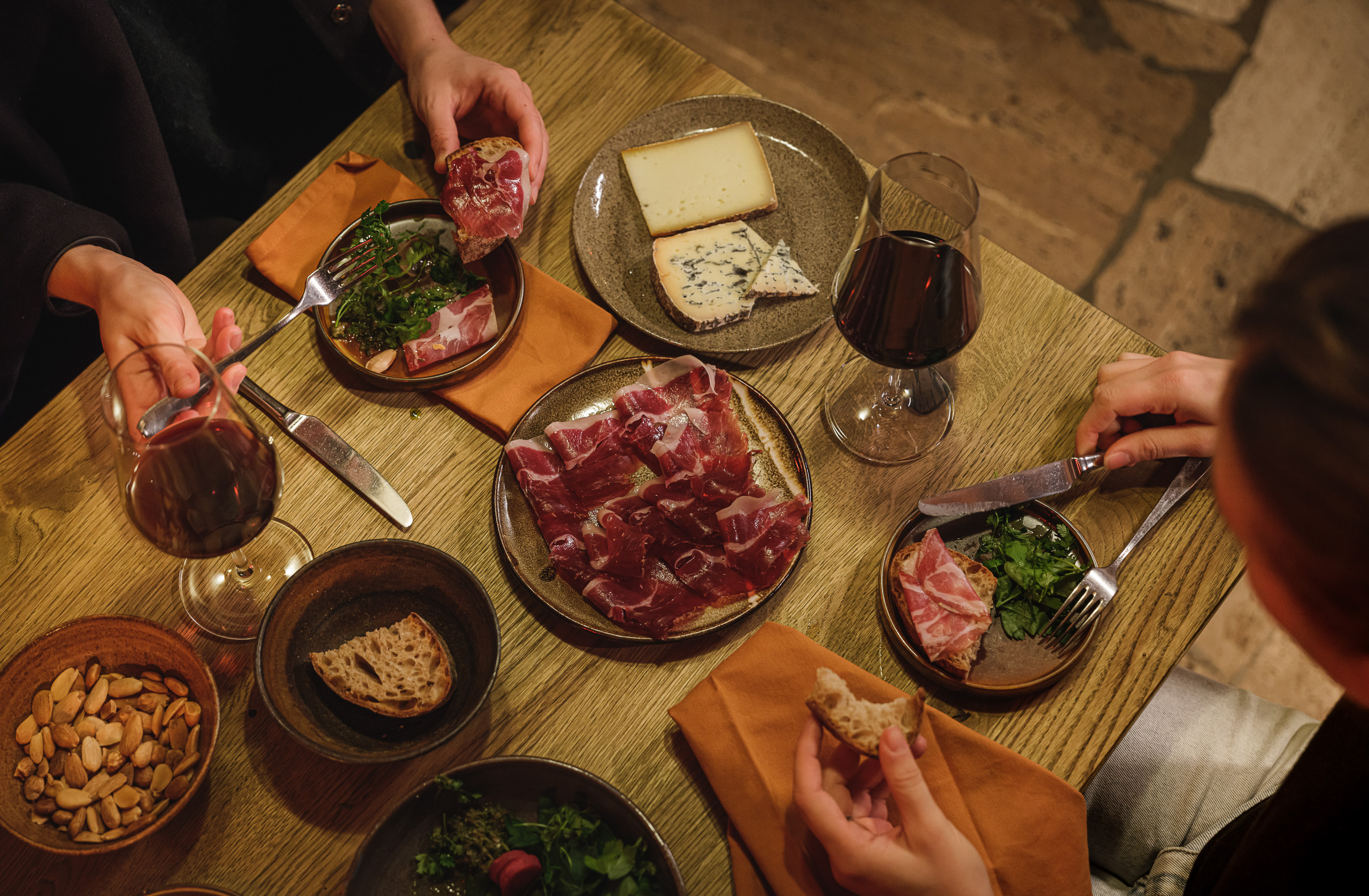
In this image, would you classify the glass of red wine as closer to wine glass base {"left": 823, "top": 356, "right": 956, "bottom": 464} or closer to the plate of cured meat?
the plate of cured meat

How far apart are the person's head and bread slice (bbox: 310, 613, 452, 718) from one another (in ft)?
3.08

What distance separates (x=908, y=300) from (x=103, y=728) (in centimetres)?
117

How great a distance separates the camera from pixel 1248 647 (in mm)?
2402

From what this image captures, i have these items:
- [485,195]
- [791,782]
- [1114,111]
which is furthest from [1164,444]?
[1114,111]

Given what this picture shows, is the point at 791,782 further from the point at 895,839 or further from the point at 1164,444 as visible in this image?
the point at 1164,444

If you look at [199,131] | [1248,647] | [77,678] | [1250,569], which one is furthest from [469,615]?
[1248,647]

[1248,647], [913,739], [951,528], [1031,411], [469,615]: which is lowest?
[1248,647]

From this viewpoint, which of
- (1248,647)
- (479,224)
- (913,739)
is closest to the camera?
(913,739)

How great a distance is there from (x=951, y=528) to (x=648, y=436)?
0.48 metres

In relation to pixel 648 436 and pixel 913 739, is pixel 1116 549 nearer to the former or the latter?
pixel 913 739

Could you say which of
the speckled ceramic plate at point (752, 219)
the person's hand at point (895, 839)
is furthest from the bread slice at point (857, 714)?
the speckled ceramic plate at point (752, 219)

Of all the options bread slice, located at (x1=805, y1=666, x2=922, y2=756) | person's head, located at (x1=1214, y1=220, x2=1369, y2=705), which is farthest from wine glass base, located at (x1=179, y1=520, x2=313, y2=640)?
person's head, located at (x1=1214, y1=220, x2=1369, y2=705)

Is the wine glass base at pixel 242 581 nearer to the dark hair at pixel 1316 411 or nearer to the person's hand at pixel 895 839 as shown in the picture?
the person's hand at pixel 895 839

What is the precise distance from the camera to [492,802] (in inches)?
42.1
